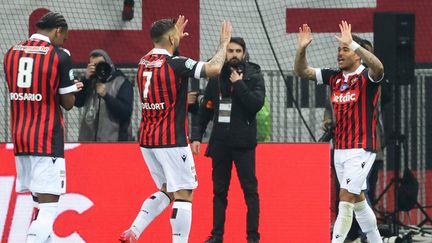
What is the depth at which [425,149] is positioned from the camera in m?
13.8

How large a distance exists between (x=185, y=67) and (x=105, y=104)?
7.34 ft

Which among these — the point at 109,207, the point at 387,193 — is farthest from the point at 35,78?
the point at 387,193

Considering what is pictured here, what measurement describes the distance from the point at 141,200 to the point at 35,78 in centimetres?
256

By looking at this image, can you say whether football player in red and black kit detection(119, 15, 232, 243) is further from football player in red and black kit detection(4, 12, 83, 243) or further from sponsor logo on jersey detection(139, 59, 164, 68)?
football player in red and black kit detection(4, 12, 83, 243)

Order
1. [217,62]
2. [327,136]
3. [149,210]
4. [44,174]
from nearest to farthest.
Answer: [44,174]
[217,62]
[149,210]
[327,136]

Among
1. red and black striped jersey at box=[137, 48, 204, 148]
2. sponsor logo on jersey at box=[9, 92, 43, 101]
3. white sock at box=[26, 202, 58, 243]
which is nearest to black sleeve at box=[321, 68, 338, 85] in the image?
red and black striped jersey at box=[137, 48, 204, 148]

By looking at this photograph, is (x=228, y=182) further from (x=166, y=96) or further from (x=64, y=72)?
(x=64, y=72)

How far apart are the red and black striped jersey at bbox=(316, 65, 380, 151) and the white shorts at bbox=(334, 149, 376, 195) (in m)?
0.05

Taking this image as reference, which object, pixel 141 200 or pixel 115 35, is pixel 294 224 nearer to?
pixel 141 200

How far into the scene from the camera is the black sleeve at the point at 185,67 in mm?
9898

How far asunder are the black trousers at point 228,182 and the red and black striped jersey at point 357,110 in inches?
44.9

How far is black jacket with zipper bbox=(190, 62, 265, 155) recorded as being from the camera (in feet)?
36.8

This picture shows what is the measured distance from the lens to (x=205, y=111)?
38.4ft

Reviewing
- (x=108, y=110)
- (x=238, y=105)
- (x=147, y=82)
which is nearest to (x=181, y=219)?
(x=147, y=82)
